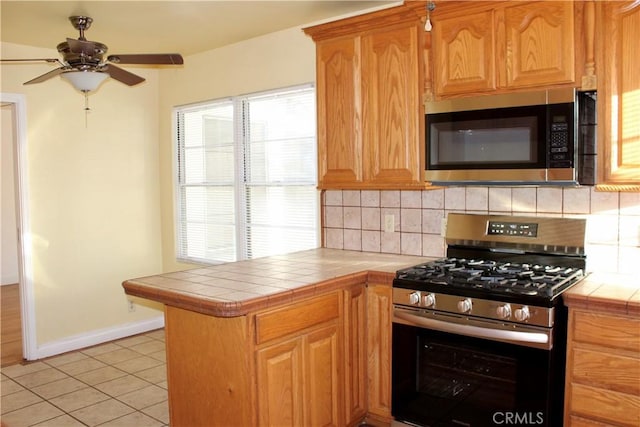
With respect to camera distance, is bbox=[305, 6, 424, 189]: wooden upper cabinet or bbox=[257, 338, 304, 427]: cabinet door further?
bbox=[305, 6, 424, 189]: wooden upper cabinet

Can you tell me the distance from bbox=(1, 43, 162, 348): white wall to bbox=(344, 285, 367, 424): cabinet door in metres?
2.74

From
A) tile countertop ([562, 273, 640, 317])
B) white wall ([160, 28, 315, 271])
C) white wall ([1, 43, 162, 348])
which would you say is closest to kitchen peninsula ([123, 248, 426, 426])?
tile countertop ([562, 273, 640, 317])

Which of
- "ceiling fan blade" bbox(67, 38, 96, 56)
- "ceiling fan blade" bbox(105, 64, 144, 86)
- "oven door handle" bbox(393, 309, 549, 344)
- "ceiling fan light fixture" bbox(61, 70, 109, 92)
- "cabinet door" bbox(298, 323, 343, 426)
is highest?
"ceiling fan blade" bbox(67, 38, 96, 56)

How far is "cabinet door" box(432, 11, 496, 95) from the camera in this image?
2.60m

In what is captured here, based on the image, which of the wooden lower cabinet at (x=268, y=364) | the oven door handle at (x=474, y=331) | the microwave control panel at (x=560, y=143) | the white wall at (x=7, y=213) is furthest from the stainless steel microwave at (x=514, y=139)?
the white wall at (x=7, y=213)

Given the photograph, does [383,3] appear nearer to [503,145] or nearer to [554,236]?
[503,145]

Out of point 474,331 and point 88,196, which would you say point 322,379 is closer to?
point 474,331

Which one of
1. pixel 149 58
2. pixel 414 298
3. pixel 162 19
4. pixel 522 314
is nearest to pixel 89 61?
pixel 149 58

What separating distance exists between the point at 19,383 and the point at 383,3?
3.53m

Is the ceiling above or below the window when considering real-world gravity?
above

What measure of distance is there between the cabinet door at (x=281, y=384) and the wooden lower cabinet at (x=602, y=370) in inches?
44.6

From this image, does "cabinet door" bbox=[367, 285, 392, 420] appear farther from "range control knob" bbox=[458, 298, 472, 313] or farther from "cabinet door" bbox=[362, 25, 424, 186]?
"cabinet door" bbox=[362, 25, 424, 186]

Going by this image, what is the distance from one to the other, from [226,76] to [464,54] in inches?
85.9

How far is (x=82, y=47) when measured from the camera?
107 inches
